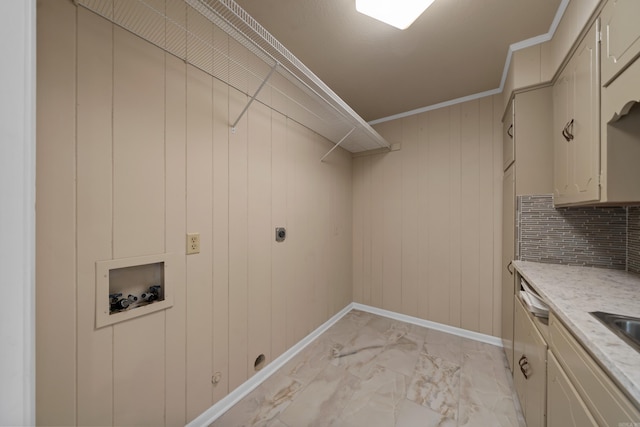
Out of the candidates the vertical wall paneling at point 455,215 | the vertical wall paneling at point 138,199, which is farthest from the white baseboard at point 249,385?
the vertical wall paneling at point 455,215

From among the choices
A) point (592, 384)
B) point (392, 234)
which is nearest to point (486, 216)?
point (392, 234)

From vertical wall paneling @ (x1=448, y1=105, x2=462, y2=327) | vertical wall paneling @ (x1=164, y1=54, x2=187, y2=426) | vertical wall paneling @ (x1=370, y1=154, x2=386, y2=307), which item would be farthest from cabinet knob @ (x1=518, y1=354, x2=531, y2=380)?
vertical wall paneling @ (x1=164, y1=54, x2=187, y2=426)

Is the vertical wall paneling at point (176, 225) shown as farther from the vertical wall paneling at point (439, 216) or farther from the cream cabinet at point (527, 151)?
the vertical wall paneling at point (439, 216)

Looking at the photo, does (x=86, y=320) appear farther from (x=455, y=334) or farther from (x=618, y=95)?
(x=455, y=334)

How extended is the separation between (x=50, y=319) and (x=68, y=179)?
1.84 ft

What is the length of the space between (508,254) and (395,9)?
2.03 meters

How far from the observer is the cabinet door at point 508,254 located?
1856mm

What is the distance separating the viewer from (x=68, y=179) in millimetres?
958

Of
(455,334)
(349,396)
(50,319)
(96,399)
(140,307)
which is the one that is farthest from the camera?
(455,334)

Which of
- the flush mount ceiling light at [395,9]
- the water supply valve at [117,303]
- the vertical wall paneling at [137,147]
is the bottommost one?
the water supply valve at [117,303]

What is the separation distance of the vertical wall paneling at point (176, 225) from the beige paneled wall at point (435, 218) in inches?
90.7

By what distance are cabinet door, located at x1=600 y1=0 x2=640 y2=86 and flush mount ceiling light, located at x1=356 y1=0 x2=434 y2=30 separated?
76 cm

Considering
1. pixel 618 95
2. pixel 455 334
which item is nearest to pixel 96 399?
pixel 618 95

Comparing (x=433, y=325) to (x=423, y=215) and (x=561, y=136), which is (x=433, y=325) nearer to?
(x=423, y=215)
